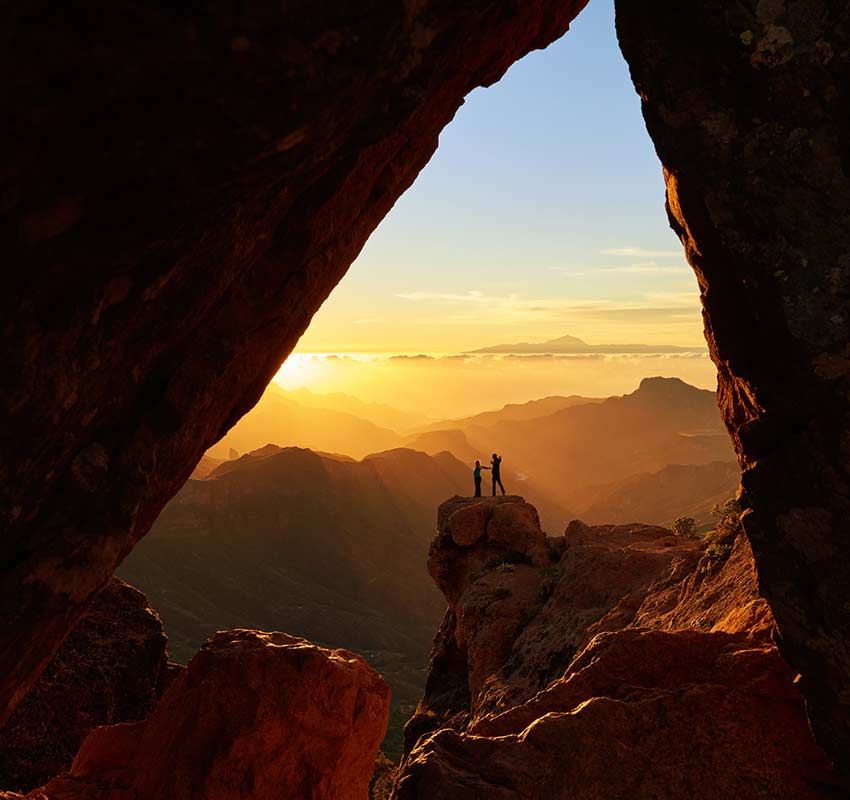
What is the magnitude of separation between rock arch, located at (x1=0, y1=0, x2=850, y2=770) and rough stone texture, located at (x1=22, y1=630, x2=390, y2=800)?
5080 millimetres

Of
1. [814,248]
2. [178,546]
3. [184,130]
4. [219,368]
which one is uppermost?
[184,130]

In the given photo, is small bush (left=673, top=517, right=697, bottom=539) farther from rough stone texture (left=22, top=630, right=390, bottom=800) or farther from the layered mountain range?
the layered mountain range

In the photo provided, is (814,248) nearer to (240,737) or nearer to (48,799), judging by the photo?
(240,737)

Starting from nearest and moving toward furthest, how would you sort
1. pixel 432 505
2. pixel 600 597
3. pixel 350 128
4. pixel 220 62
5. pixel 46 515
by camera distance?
pixel 220 62
pixel 350 128
pixel 46 515
pixel 600 597
pixel 432 505

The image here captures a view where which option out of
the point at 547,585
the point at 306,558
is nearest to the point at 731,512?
the point at 547,585

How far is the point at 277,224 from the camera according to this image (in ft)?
36.7

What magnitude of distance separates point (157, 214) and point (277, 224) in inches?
142

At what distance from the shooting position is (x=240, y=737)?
14328 mm

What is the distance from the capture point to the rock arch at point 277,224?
6.81 metres

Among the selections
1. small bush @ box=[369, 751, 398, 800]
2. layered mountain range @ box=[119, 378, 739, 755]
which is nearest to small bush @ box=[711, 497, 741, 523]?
small bush @ box=[369, 751, 398, 800]

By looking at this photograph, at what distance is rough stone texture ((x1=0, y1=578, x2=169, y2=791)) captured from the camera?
63.7 feet

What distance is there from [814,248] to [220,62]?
8.34 metres

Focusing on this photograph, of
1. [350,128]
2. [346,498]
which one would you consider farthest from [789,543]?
[346,498]

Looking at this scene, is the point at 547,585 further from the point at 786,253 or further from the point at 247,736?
the point at 786,253
